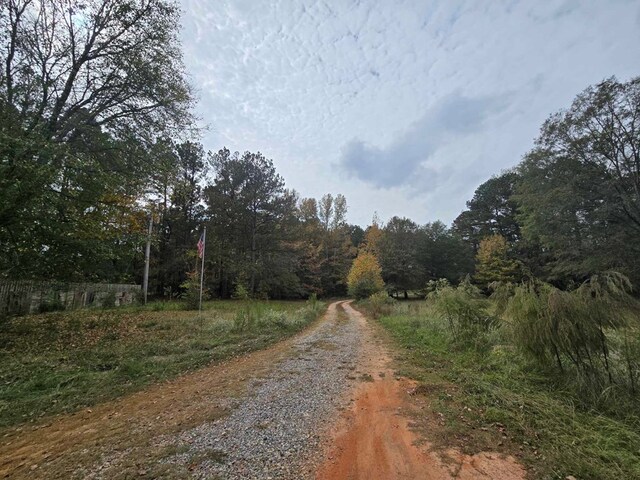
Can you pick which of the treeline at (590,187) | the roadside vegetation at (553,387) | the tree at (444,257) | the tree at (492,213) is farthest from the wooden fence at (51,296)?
the tree at (492,213)

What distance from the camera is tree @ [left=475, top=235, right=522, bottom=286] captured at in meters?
35.9

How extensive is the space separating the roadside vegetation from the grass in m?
0.01

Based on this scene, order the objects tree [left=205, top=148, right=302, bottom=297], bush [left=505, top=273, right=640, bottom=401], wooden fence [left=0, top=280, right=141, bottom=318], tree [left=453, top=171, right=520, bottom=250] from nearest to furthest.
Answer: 1. bush [left=505, top=273, right=640, bottom=401]
2. wooden fence [left=0, top=280, right=141, bottom=318]
3. tree [left=205, top=148, right=302, bottom=297]
4. tree [left=453, top=171, right=520, bottom=250]

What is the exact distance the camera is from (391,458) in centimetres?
295

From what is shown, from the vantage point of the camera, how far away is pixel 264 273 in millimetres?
30719

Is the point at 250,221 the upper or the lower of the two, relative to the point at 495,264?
upper

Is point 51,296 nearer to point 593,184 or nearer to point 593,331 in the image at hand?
point 593,331

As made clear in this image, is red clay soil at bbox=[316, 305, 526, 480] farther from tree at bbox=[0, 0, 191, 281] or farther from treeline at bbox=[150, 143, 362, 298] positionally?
treeline at bbox=[150, 143, 362, 298]

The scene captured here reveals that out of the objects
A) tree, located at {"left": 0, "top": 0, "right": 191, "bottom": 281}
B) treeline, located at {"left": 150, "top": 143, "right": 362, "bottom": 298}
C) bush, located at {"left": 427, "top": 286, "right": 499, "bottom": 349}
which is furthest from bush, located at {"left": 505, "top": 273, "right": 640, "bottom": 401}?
treeline, located at {"left": 150, "top": 143, "right": 362, "bottom": 298}

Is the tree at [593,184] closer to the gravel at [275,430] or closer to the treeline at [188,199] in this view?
the treeline at [188,199]

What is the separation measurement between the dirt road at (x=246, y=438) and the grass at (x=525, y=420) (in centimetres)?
34

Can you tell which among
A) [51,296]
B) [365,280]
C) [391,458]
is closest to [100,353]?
[391,458]

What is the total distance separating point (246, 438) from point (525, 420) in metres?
3.31

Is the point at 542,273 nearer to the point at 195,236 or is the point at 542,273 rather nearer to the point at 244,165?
the point at 244,165
